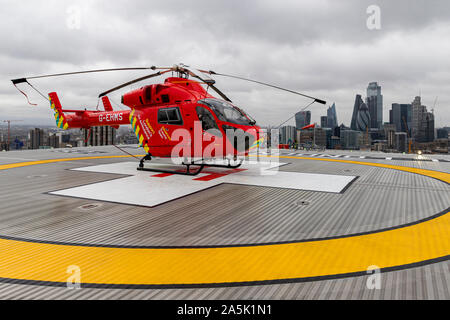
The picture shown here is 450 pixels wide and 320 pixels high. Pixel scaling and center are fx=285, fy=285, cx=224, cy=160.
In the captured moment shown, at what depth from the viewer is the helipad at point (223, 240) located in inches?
90.3

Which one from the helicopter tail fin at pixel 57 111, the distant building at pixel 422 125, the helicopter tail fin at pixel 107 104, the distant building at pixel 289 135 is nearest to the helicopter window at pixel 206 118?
the helicopter tail fin at pixel 107 104

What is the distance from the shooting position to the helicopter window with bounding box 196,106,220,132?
299 inches

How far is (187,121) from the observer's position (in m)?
7.93

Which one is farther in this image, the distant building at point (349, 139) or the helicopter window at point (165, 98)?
the distant building at point (349, 139)

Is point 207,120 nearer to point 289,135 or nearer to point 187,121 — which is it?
point 187,121

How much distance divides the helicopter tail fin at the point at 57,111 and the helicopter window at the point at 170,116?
489 centimetres

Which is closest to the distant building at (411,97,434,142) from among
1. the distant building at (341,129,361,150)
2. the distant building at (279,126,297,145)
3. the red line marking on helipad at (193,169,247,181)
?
the distant building at (341,129,361,150)

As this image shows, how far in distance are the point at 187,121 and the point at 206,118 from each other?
0.60 metres

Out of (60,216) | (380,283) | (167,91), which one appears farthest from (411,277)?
(167,91)

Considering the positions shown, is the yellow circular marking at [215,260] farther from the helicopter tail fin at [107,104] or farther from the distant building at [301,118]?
the helicopter tail fin at [107,104]

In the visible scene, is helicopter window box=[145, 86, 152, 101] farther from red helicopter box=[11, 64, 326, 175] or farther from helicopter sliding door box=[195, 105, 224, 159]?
helicopter sliding door box=[195, 105, 224, 159]

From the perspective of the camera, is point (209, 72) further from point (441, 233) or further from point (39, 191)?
point (441, 233)

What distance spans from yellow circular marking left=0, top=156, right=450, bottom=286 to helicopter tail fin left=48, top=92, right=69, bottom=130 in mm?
8835
